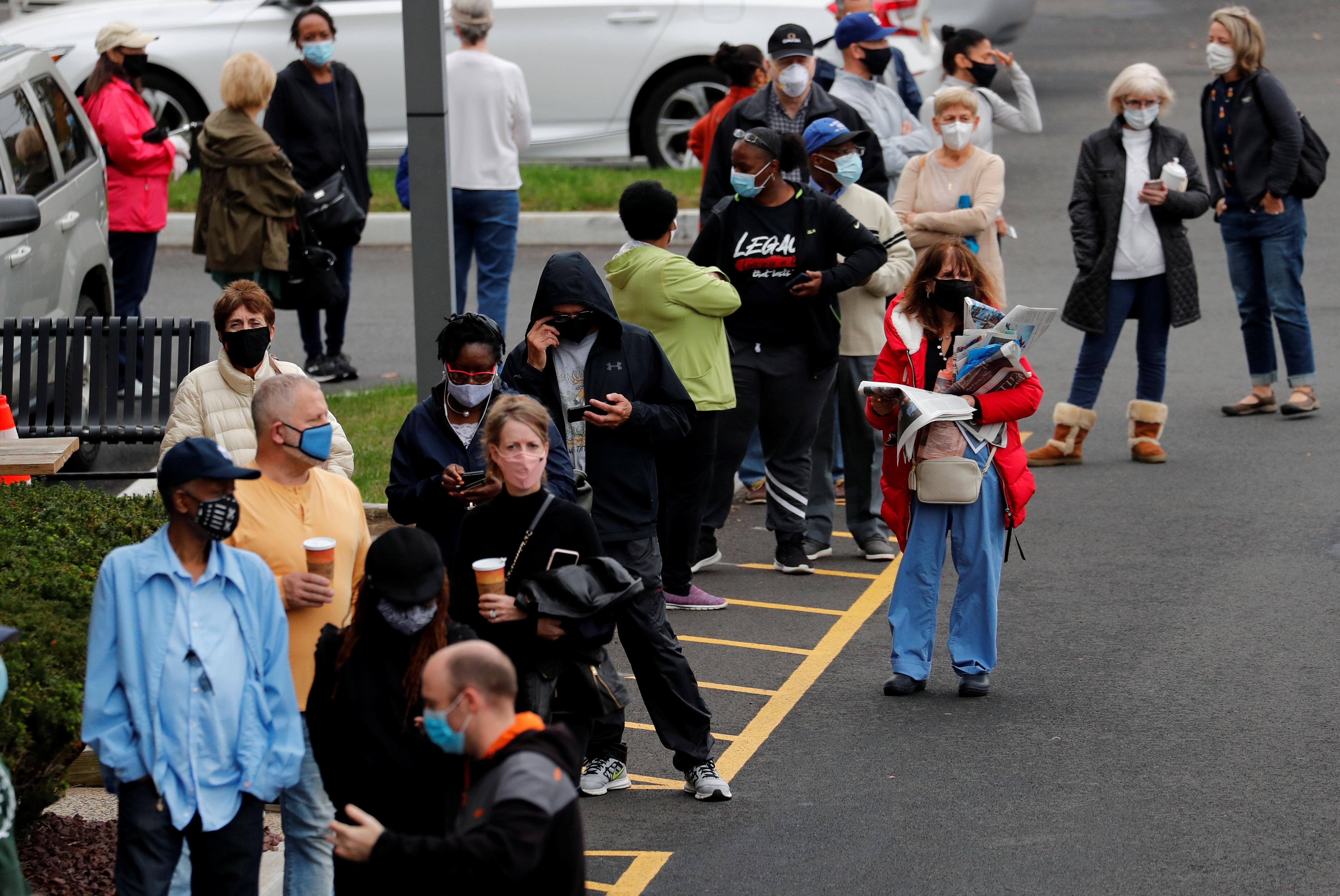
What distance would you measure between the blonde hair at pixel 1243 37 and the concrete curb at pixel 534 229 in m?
5.57

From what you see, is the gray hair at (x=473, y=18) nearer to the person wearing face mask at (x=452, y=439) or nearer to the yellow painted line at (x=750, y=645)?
the yellow painted line at (x=750, y=645)

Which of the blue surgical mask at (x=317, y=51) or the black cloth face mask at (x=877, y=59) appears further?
the blue surgical mask at (x=317, y=51)

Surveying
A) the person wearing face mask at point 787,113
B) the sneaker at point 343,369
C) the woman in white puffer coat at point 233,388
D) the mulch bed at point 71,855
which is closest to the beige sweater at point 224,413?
the woman in white puffer coat at point 233,388

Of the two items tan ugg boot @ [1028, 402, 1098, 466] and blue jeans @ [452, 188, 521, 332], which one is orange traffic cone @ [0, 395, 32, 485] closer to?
blue jeans @ [452, 188, 521, 332]

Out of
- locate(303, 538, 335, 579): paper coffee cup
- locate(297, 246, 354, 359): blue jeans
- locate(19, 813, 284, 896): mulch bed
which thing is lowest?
locate(19, 813, 284, 896): mulch bed

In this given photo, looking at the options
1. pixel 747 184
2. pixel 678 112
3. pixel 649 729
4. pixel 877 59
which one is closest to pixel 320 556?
pixel 649 729

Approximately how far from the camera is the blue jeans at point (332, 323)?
38.2 ft

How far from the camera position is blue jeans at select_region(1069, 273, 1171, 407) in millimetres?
10078

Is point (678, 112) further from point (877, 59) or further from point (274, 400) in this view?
point (274, 400)

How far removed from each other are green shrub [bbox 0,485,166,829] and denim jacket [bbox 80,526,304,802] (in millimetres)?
478

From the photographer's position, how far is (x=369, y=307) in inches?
544

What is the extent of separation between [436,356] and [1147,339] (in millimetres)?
4631

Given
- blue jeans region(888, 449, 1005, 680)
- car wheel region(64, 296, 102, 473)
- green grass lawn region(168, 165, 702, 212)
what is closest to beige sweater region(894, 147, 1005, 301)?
blue jeans region(888, 449, 1005, 680)

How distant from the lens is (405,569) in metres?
4.25
